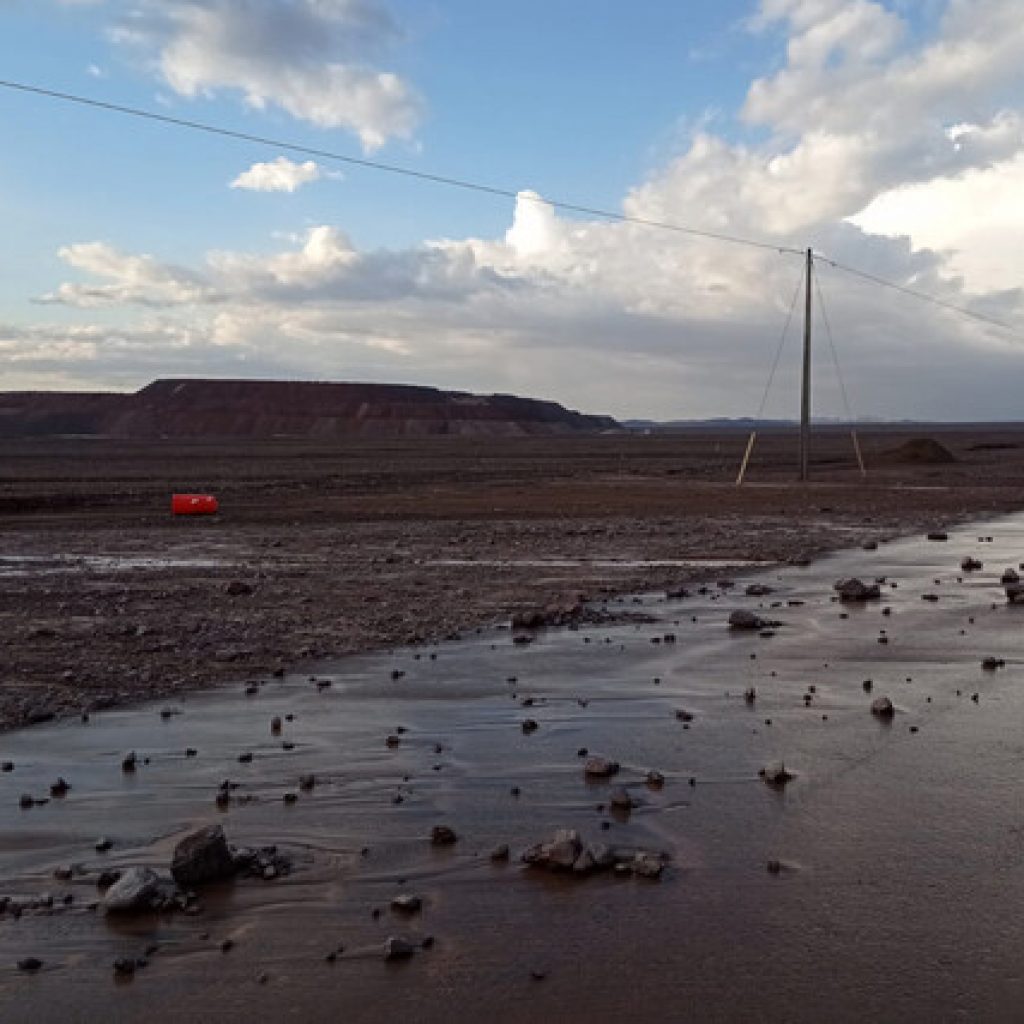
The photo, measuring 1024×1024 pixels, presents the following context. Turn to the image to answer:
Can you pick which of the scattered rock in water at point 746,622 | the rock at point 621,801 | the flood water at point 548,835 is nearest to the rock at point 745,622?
the scattered rock in water at point 746,622

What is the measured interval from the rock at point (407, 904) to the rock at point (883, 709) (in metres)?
4.83

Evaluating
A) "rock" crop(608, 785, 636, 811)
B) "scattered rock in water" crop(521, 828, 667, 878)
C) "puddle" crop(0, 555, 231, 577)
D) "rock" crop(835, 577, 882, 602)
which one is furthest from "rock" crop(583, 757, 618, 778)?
"puddle" crop(0, 555, 231, 577)

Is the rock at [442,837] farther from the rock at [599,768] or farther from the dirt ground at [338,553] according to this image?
the dirt ground at [338,553]

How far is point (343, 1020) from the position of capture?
479cm

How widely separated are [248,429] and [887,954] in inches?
7731

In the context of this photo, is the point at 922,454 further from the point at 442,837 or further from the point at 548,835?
the point at 442,837

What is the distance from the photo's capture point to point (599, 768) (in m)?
7.93

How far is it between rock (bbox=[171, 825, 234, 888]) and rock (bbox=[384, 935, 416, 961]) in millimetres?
1133

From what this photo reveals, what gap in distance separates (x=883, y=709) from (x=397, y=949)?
532 centimetres

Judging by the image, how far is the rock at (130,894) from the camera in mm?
5730

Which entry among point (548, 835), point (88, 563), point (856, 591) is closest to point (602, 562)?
point (856, 591)

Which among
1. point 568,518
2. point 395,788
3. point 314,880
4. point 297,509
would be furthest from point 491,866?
point 297,509

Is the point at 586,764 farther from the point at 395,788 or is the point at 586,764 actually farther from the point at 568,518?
the point at 568,518

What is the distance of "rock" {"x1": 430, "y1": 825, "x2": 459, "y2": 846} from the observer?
6.70 metres
